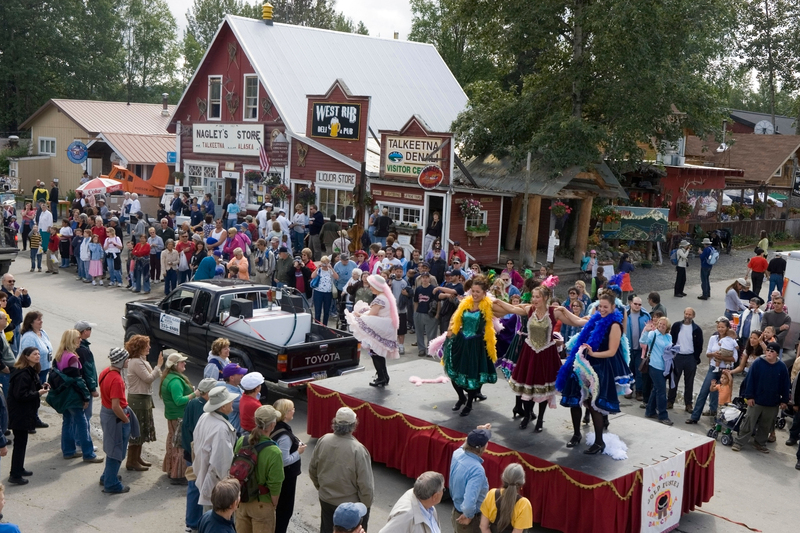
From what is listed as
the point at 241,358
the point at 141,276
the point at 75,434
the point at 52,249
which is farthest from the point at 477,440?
the point at 52,249

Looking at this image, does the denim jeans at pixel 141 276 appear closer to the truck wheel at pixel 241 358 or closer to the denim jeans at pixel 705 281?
the truck wheel at pixel 241 358

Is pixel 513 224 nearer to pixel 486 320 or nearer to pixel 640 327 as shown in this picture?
pixel 640 327

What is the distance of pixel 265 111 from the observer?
2744 cm

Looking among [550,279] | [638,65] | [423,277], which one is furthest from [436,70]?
[550,279]

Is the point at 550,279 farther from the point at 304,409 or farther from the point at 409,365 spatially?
the point at 304,409

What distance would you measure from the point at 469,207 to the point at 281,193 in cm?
690

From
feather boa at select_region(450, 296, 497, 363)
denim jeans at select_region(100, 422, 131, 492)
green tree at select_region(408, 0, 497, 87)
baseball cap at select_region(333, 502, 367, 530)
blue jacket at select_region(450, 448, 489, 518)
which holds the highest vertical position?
green tree at select_region(408, 0, 497, 87)

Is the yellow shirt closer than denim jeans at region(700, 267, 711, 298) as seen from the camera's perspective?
Yes

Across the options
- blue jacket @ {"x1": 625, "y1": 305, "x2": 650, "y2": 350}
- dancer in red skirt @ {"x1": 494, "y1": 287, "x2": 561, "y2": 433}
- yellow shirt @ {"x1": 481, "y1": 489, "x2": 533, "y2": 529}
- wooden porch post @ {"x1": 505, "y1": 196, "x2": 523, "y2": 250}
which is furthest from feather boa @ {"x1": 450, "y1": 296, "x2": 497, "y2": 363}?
wooden porch post @ {"x1": 505, "y1": 196, "x2": 523, "y2": 250}

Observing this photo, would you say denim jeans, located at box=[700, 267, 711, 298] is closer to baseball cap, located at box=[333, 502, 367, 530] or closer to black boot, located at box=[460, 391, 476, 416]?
black boot, located at box=[460, 391, 476, 416]

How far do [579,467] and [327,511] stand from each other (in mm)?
2722

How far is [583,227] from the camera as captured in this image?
2498cm

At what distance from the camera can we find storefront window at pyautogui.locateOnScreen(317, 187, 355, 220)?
24625mm

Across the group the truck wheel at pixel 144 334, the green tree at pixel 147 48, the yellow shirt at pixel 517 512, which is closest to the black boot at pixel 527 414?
the yellow shirt at pixel 517 512
